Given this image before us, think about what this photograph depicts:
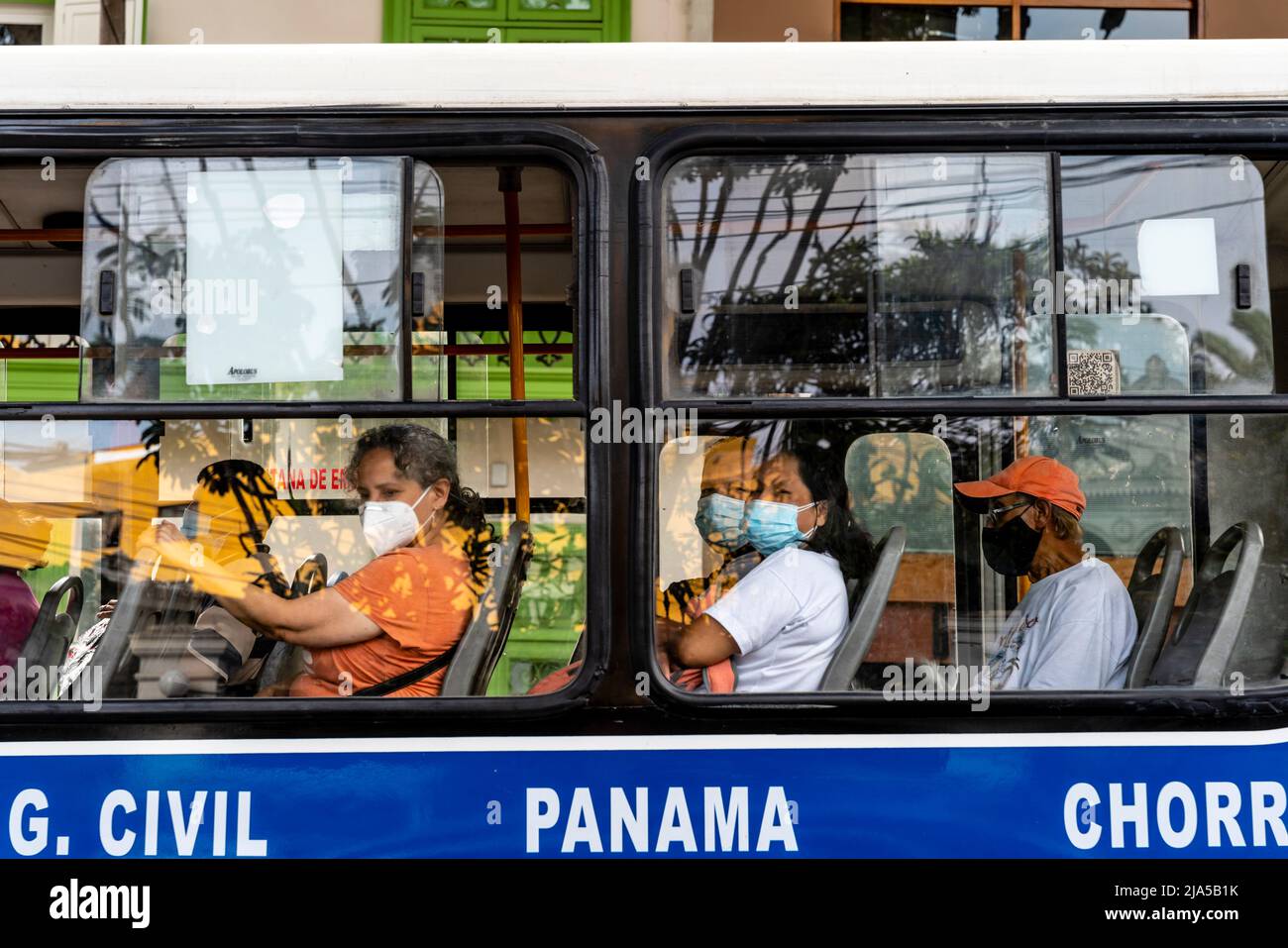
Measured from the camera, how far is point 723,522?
283 cm

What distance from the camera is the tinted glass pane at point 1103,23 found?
7371 millimetres

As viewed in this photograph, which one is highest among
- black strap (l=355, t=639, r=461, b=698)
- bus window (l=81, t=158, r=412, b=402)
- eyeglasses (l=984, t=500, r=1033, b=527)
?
bus window (l=81, t=158, r=412, b=402)

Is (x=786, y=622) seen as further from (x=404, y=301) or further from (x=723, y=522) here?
(x=404, y=301)

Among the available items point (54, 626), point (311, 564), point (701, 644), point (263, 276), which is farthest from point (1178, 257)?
point (54, 626)

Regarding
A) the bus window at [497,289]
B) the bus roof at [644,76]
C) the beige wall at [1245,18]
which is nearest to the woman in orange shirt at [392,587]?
the bus window at [497,289]

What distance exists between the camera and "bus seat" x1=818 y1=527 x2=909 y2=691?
8.70ft

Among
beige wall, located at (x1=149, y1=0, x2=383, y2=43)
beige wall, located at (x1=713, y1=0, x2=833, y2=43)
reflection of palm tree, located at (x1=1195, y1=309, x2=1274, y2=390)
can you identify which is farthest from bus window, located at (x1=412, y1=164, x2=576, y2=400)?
beige wall, located at (x1=149, y1=0, x2=383, y2=43)

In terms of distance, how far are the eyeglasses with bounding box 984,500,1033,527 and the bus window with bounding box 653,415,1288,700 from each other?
2 cm

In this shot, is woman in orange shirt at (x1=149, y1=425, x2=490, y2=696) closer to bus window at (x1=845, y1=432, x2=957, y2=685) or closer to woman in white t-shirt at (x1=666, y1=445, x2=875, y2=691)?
woman in white t-shirt at (x1=666, y1=445, x2=875, y2=691)

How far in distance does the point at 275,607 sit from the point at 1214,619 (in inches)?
81.1

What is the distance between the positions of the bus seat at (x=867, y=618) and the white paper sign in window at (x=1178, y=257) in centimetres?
76
